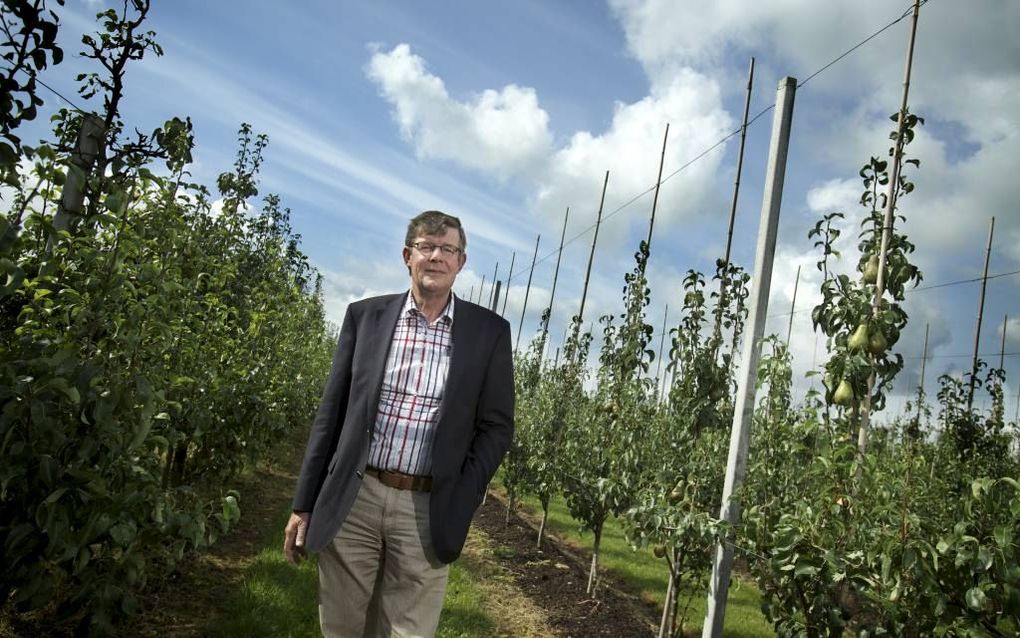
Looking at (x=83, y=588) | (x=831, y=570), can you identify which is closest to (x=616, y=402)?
(x=831, y=570)

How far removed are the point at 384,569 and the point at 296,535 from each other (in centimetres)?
37

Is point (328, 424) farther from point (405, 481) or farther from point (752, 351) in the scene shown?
point (752, 351)

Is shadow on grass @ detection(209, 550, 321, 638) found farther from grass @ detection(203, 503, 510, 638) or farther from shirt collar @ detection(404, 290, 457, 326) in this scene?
shirt collar @ detection(404, 290, 457, 326)

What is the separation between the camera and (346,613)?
102 inches

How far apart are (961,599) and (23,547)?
3498 millimetres

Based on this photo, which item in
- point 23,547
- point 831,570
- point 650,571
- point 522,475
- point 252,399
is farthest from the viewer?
point 522,475

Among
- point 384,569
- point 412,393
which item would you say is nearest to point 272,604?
point 384,569

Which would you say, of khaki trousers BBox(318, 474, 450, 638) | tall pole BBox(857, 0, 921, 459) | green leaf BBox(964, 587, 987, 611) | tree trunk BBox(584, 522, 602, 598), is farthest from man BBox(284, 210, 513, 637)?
tree trunk BBox(584, 522, 602, 598)

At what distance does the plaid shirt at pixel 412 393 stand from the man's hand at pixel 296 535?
356 millimetres

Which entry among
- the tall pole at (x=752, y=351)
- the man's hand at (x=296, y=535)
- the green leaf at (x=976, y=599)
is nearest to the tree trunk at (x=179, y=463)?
the man's hand at (x=296, y=535)

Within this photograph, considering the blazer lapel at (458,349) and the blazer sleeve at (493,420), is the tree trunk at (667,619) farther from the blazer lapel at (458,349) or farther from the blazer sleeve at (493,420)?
the blazer lapel at (458,349)

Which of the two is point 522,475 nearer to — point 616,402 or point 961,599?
point 616,402

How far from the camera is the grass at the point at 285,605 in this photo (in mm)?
4129

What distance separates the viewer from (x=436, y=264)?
2682mm
